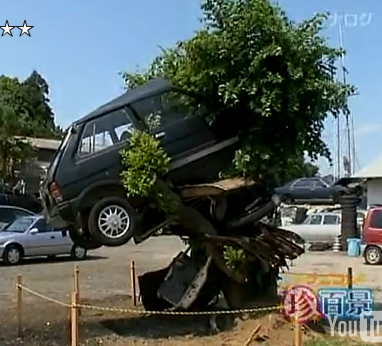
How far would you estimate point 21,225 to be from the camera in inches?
938

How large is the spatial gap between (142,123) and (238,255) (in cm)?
240

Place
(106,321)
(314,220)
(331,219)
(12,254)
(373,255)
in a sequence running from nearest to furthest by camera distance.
Result: (106,321)
(12,254)
(373,255)
(331,219)
(314,220)

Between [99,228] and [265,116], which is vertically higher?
[265,116]

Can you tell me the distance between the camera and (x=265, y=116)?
10.5m

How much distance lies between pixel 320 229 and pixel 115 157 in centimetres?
2000

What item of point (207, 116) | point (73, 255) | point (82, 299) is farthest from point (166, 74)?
point (73, 255)

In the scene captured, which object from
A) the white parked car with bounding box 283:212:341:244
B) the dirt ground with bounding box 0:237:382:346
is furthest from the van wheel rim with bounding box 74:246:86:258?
the white parked car with bounding box 283:212:341:244

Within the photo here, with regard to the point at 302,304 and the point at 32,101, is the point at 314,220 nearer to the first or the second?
the point at 302,304

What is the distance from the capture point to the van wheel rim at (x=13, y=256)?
2270cm

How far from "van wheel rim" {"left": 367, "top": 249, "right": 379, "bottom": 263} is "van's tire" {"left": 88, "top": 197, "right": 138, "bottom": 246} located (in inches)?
581

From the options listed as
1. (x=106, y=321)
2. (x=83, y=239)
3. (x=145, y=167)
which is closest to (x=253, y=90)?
(x=145, y=167)

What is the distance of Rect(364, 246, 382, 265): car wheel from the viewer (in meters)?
23.5

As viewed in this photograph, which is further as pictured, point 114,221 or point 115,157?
point 115,157

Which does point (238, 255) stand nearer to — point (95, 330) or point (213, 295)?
point (213, 295)
